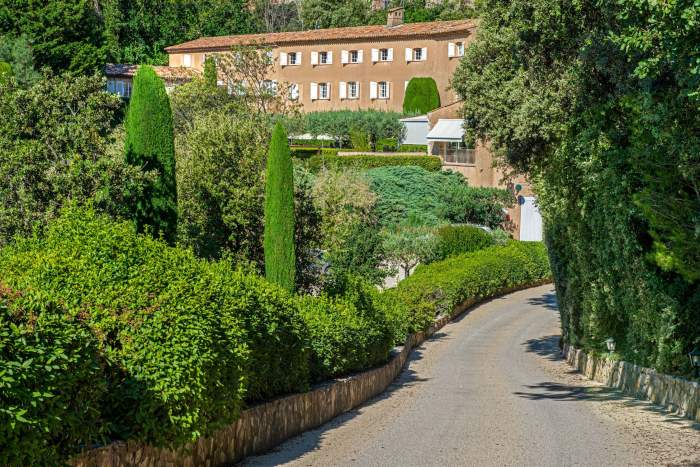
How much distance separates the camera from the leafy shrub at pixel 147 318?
8992mm

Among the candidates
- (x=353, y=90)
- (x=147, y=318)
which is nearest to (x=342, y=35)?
(x=353, y=90)

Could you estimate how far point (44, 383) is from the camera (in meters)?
7.01

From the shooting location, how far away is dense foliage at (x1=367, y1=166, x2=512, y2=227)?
57.1 meters

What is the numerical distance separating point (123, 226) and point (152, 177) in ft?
24.3

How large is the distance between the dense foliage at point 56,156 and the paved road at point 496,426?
20.5 feet

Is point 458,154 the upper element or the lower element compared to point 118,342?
upper

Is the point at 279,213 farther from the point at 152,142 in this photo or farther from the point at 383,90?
the point at 383,90

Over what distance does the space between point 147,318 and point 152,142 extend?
10.1 metres

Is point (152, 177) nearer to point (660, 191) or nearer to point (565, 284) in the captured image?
point (660, 191)

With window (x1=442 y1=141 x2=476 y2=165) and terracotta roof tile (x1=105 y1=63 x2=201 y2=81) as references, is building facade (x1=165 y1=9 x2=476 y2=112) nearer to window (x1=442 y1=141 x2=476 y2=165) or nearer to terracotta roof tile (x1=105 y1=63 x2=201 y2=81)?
terracotta roof tile (x1=105 y1=63 x2=201 y2=81)

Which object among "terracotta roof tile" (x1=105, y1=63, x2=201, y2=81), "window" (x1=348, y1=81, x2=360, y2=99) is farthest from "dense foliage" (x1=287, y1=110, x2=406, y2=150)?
"window" (x1=348, y1=81, x2=360, y2=99)

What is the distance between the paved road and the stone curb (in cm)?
22

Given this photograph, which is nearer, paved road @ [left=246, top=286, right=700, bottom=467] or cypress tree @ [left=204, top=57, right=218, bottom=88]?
paved road @ [left=246, top=286, right=700, bottom=467]

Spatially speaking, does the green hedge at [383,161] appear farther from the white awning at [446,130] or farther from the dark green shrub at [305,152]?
the dark green shrub at [305,152]
